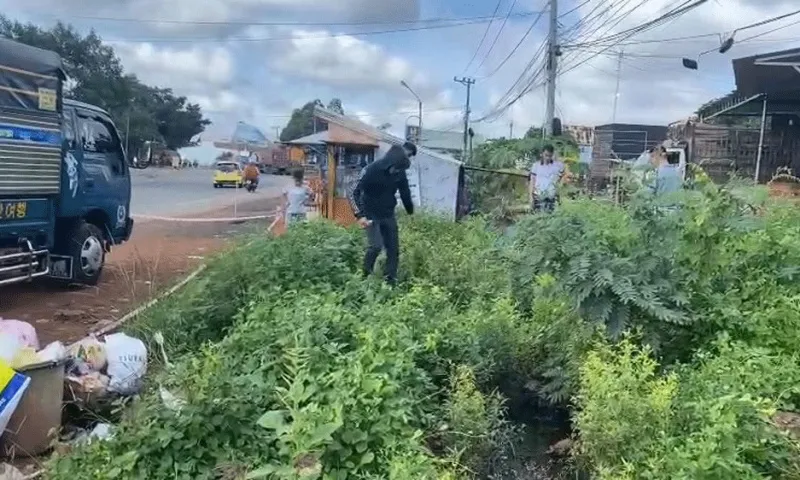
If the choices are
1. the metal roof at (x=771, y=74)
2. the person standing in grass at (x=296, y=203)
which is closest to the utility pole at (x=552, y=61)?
the metal roof at (x=771, y=74)

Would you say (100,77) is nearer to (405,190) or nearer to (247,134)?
(247,134)

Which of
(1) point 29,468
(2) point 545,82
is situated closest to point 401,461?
(1) point 29,468

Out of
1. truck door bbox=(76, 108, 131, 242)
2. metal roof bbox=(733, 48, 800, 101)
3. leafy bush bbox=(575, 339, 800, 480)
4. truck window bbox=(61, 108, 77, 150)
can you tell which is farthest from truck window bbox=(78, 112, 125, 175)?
metal roof bbox=(733, 48, 800, 101)

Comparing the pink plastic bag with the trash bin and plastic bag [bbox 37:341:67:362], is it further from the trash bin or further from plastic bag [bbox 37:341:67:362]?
the trash bin

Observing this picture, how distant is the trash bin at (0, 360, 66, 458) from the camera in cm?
448

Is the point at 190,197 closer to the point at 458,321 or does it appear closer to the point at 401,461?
the point at 458,321

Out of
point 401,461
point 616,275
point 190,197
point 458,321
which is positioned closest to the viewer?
point 401,461

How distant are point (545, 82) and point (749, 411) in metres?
19.0

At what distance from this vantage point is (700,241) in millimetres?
5402

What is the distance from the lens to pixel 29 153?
835 centimetres

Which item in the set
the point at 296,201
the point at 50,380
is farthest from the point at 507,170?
the point at 50,380

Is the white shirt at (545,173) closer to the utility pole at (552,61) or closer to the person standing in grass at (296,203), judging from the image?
the person standing in grass at (296,203)

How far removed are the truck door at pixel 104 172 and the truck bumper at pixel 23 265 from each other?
3.22 feet

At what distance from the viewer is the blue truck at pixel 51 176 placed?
820 centimetres
